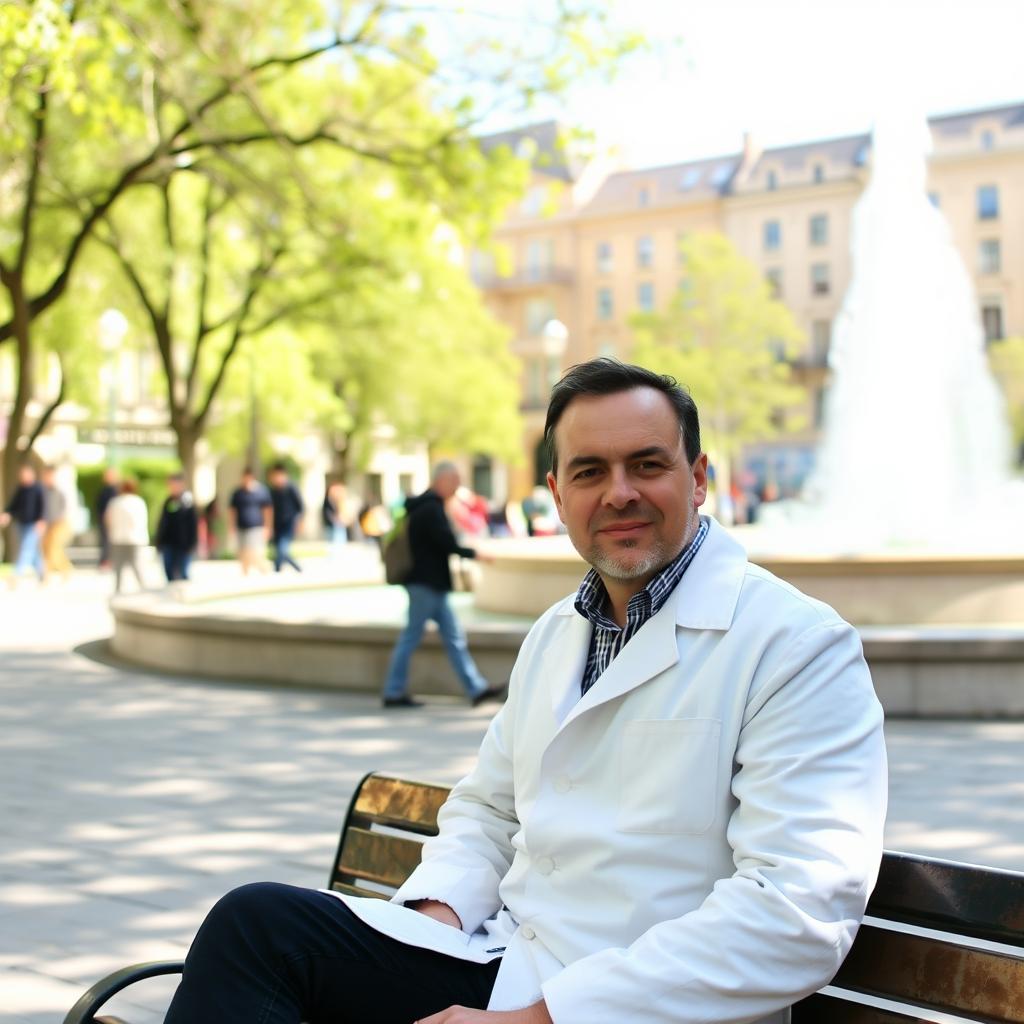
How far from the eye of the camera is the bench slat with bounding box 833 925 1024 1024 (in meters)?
2.21

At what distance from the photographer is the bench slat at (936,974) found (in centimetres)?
221

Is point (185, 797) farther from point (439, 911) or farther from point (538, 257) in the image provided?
point (538, 257)

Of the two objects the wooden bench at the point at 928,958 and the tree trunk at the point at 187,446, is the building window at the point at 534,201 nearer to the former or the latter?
the tree trunk at the point at 187,446

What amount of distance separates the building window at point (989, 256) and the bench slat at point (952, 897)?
6900 cm

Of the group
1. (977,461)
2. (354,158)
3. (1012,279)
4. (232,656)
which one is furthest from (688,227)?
(232,656)

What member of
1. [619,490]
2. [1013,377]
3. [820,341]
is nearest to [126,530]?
[619,490]

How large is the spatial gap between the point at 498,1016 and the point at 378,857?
38.0 inches

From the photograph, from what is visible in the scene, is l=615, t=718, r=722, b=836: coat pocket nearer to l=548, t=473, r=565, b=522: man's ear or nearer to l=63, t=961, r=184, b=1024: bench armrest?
l=548, t=473, r=565, b=522: man's ear

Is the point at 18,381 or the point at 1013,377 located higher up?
the point at 1013,377

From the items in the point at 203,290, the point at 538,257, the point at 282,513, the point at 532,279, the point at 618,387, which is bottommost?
the point at 282,513

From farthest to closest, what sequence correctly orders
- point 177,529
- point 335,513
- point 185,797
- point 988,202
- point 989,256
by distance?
point 988,202 < point 989,256 < point 335,513 < point 177,529 < point 185,797

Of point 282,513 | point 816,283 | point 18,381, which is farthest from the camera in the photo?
point 816,283

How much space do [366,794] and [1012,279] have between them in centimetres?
6824

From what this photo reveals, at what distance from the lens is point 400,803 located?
328cm
